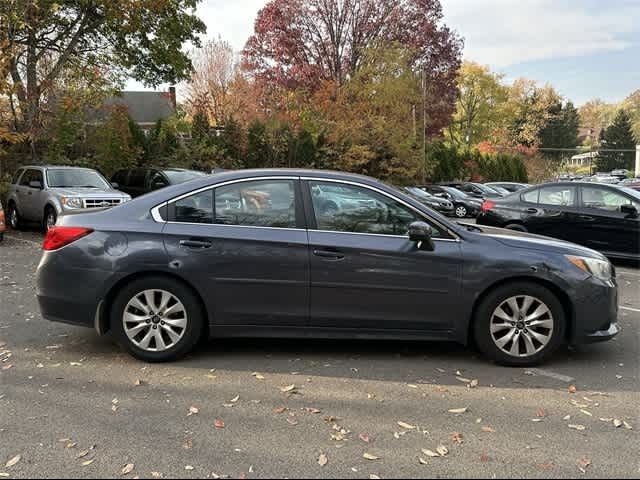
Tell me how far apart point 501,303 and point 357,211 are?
1.40 m

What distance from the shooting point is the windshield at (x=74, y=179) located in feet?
41.9

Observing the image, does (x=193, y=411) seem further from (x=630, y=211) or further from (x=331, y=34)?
(x=331, y=34)

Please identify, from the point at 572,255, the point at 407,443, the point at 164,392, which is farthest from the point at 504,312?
the point at 164,392

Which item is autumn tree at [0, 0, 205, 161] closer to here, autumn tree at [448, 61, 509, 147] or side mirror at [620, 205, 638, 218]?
side mirror at [620, 205, 638, 218]

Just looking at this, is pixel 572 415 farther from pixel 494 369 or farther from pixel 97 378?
pixel 97 378

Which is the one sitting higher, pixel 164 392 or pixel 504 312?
pixel 504 312

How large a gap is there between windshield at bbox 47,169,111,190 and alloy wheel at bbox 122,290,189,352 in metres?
9.02

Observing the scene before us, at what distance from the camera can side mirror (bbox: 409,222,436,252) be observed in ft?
14.6

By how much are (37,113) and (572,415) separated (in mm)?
17714

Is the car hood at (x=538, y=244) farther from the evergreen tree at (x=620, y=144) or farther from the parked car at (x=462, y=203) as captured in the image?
the evergreen tree at (x=620, y=144)

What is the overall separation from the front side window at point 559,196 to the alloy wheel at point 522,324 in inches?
244

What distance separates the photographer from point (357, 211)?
15.2 feet

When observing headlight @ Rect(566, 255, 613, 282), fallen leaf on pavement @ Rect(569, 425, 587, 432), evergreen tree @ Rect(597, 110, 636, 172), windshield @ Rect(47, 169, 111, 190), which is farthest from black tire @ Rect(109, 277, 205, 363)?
evergreen tree @ Rect(597, 110, 636, 172)

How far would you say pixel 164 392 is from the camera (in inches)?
158
